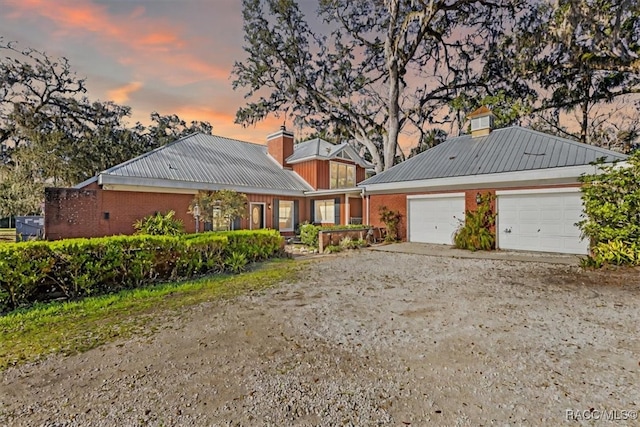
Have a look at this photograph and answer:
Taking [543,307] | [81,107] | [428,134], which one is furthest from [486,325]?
[81,107]

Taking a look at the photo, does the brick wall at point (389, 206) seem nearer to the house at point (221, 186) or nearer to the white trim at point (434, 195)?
the white trim at point (434, 195)

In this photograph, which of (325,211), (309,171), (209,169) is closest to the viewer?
(209,169)

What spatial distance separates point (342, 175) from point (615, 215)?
44.5ft

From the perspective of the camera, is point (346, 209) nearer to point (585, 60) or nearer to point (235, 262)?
point (235, 262)

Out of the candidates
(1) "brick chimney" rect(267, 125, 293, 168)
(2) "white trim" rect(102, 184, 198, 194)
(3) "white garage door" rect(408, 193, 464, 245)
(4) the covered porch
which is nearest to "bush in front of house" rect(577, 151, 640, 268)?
(3) "white garage door" rect(408, 193, 464, 245)

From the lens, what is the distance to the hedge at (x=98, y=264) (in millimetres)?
4855

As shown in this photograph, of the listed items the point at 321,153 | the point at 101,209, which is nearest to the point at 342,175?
the point at 321,153

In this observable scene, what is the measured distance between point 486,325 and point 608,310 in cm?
210

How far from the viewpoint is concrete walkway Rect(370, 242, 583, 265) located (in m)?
8.66

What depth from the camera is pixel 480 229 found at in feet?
35.4

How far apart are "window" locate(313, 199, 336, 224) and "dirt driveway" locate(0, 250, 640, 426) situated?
39.5 ft

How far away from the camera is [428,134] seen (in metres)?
21.7

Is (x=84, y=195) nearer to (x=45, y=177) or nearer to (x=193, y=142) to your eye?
(x=193, y=142)

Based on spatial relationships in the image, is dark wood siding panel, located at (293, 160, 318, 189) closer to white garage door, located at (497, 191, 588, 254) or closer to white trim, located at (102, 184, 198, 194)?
white trim, located at (102, 184, 198, 194)
